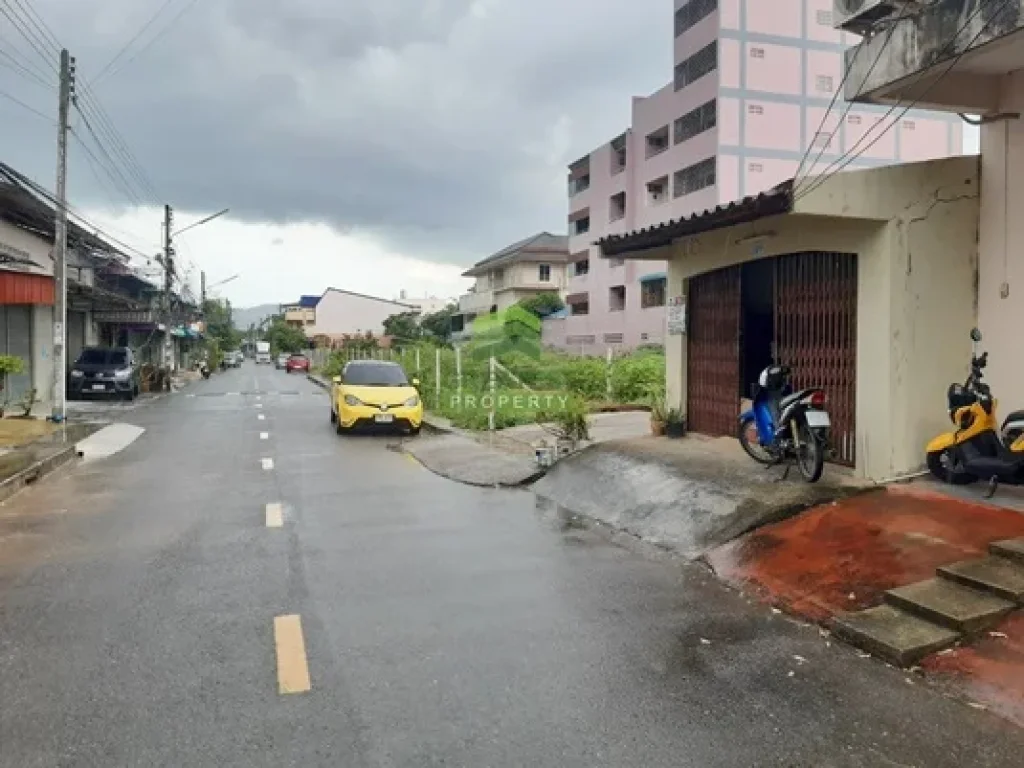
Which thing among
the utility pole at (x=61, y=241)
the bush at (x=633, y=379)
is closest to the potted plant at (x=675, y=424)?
the bush at (x=633, y=379)

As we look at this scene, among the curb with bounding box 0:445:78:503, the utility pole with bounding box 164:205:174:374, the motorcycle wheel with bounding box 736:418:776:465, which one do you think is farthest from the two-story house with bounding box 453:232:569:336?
the motorcycle wheel with bounding box 736:418:776:465

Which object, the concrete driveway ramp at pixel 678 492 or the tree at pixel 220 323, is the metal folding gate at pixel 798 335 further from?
the tree at pixel 220 323

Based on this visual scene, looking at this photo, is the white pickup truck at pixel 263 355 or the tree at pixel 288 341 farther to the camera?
the white pickup truck at pixel 263 355

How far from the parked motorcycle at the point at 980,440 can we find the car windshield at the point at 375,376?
1257 cm

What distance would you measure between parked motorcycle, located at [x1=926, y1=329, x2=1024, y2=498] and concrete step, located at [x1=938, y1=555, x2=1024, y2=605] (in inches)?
59.8

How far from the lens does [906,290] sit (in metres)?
7.97

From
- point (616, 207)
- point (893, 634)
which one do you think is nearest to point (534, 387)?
point (893, 634)

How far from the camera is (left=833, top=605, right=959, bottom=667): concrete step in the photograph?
14.9 feet

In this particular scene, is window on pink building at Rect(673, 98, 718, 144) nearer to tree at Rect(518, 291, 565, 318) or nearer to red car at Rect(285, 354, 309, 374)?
tree at Rect(518, 291, 565, 318)

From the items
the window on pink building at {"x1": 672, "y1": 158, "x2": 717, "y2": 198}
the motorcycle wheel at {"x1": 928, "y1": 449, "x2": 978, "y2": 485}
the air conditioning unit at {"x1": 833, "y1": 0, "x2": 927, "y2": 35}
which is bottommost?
the motorcycle wheel at {"x1": 928, "y1": 449, "x2": 978, "y2": 485}

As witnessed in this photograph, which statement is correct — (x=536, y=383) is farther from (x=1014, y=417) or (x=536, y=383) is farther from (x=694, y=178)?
(x=694, y=178)

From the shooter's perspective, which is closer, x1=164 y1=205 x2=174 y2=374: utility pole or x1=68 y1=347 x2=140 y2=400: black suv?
x1=68 y1=347 x2=140 y2=400: black suv

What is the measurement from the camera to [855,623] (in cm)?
494

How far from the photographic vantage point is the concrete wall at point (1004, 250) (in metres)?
7.75
